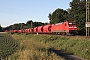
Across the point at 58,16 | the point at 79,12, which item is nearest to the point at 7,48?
the point at 79,12

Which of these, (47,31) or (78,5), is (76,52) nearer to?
(47,31)

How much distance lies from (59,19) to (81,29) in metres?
52.4

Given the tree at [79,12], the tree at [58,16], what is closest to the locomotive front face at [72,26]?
the tree at [79,12]

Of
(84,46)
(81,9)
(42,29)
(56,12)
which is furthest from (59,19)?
(84,46)

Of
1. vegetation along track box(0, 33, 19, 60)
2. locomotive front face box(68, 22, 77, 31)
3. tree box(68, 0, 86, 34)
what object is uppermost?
tree box(68, 0, 86, 34)

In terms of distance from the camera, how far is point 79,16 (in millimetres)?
66625

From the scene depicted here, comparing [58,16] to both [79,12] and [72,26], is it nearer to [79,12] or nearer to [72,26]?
[79,12]

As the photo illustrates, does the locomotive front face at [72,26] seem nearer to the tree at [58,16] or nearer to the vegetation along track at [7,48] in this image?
the vegetation along track at [7,48]

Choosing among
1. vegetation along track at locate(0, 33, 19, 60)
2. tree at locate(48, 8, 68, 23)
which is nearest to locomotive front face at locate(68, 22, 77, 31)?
vegetation along track at locate(0, 33, 19, 60)

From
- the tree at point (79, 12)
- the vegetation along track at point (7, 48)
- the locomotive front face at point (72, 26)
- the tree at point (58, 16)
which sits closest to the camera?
the vegetation along track at point (7, 48)

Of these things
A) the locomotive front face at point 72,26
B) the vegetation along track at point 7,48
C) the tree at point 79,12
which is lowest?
the vegetation along track at point 7,48

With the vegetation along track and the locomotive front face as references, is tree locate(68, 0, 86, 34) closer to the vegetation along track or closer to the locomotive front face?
the locomotive front face

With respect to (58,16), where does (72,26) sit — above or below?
below

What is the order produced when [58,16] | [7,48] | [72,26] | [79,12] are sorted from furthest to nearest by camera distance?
[58,16]
[79,12]
[72,26]
[7,48]
